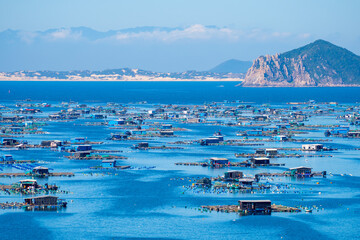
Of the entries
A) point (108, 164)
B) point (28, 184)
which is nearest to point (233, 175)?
point (108, 164)

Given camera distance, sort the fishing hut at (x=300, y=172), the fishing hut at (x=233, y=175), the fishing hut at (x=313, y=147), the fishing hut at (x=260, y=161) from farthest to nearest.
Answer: the fishing hut at (x=313, y=147)
the fishing hut at (x=260, y=161)
the fishing hut at (x=300, y=172)
the fishing hut at (x=233, y=175)

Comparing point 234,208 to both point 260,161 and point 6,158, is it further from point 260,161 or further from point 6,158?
point 6,158

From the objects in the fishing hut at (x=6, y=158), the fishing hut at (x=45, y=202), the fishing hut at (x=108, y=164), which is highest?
the fishing hut at (x=6, y=158)

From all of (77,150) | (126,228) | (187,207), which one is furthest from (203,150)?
(126,228)

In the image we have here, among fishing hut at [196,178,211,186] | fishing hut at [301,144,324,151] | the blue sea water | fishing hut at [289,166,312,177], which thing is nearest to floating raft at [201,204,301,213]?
the blue sea water

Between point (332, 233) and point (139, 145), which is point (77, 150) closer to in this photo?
point (139, 145)

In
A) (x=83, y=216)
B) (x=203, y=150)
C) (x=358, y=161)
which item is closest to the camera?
(x=83, y=216)

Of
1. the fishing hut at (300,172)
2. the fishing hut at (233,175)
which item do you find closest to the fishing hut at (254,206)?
the fishing hut at (233,175)

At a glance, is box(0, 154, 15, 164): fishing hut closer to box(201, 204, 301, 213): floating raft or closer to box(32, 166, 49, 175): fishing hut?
box(32, 166, 49, 175): fishing hut

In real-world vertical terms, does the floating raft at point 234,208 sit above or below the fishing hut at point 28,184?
below

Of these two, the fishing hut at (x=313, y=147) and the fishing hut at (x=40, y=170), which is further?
the fishing hut at (x=313, y=147)

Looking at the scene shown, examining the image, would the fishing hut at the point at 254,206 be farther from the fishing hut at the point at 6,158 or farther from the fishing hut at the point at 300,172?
the fishing hut at the point at 6,158
